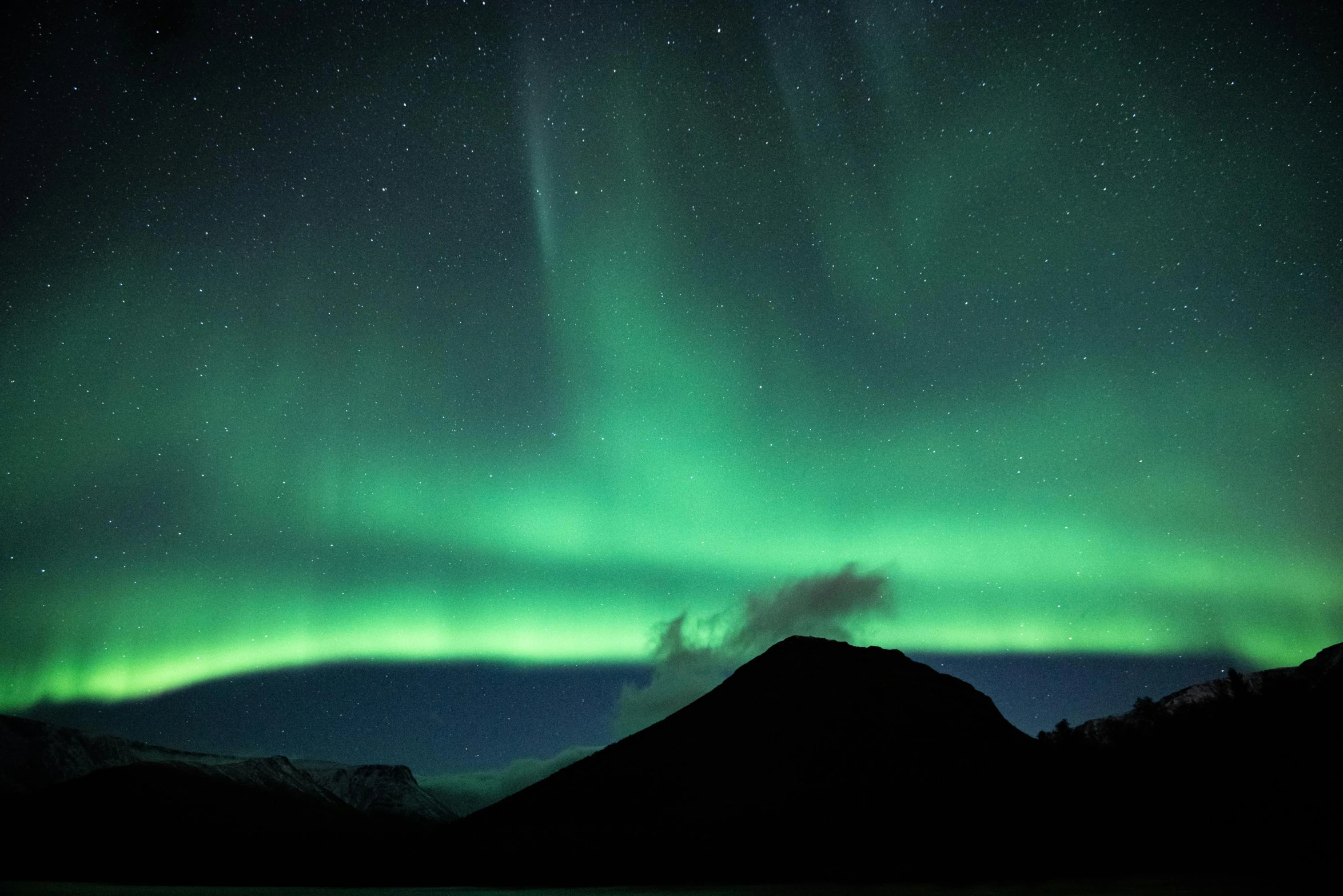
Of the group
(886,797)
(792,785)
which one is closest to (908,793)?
(886,797)

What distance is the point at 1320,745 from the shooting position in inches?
3066

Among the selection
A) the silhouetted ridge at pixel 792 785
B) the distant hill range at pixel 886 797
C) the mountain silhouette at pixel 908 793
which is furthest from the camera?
the silhouetted ridge at pixel 792 785

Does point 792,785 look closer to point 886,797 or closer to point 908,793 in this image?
point 886,797

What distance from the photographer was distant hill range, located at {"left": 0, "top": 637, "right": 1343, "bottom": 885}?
239ft

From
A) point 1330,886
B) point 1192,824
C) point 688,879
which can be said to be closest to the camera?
point 1330,886

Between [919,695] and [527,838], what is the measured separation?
6183 centimetres

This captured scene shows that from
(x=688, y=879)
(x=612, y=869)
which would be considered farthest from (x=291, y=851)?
(x=688, y=879)

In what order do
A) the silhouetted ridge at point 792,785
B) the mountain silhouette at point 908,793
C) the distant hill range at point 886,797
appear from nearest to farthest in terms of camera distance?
the mountain silhouette at point 908,793 < the distant hill range at point 886,797 < the silhouetted ridge at point 792,785

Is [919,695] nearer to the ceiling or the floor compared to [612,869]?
nearer to the ceiling

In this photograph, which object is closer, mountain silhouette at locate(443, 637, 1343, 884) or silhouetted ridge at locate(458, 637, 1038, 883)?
mountain silhouette at locate(443, 637, 1343, 884)

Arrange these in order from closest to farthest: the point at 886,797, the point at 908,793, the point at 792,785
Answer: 1. the point at 886,797
2. the point at 908,793
3. the point at 792,785

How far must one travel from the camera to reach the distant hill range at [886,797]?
239 feet

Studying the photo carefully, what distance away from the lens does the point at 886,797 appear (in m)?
96.8

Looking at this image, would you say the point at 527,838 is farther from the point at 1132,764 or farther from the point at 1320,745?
the point at 1320,745
